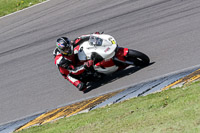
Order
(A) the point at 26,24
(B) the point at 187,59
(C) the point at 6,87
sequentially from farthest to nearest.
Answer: (A) the point at 26,24 < (C) the point at 6,87 < (B) the point at 187,59

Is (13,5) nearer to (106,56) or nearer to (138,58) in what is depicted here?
(106,56)

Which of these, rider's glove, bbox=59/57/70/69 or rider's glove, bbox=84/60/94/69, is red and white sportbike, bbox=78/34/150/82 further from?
rider's glove, bbox=59/57/70/69

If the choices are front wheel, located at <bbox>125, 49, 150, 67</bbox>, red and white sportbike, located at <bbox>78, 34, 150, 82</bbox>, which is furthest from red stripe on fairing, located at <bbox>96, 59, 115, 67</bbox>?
front wheel, located at <bbox>125, 49, 150, 67</bbox>

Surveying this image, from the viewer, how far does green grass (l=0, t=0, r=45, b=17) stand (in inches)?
773

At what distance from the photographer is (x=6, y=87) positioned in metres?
12.7

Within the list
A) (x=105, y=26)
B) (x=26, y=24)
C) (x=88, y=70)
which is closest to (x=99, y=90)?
(x=88, y=70)

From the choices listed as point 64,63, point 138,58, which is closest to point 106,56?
point 138,58

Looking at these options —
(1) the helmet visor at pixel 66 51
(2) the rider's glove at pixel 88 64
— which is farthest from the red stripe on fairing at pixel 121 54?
(1) the helmet visor at pixel 66 51

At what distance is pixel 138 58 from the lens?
1023 centimetres

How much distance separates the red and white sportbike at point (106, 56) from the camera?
32.5 ft

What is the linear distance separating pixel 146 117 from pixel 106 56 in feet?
12.3

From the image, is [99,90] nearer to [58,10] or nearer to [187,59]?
[187,59]

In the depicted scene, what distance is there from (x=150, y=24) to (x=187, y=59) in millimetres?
3417

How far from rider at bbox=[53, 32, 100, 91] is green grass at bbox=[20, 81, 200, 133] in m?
1.95
